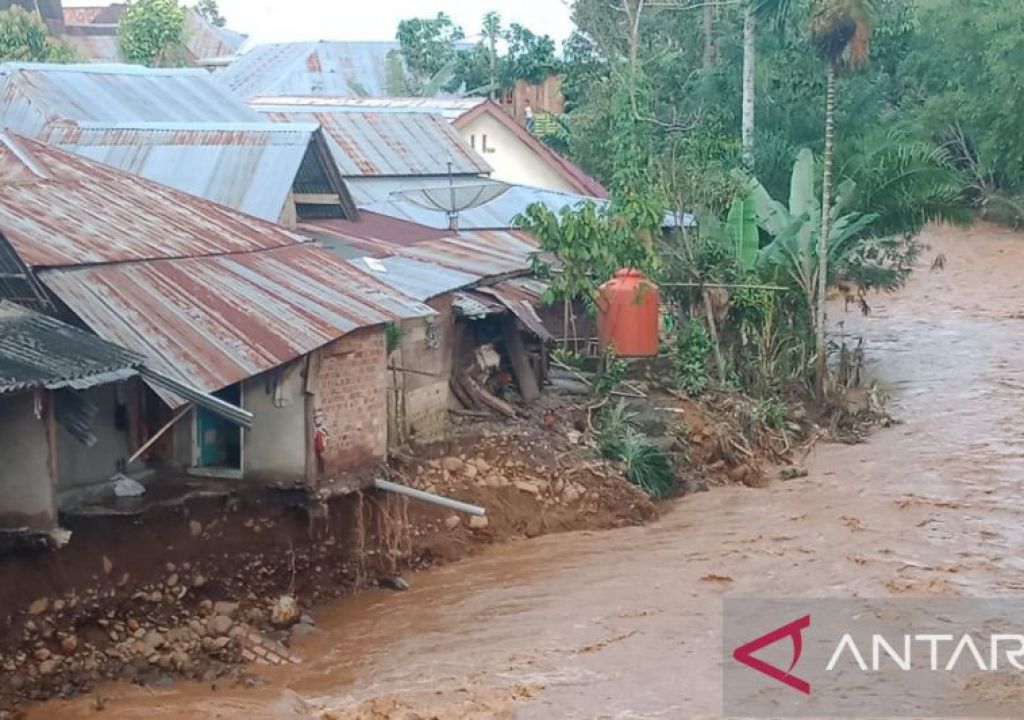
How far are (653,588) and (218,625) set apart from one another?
3865 millimetres

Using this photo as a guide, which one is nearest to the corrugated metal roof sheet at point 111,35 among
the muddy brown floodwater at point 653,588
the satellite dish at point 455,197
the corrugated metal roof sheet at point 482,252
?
the corrugated metal roof sheet at point 482,252

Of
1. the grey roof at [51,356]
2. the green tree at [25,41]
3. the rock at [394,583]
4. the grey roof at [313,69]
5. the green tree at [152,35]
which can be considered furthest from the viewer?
the green tree at [152,35]

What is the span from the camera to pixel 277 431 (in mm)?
11680

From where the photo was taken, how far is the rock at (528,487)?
13711 millimetres

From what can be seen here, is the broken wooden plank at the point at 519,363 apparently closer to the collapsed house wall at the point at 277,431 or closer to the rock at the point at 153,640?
the collapsed house wall at the point at 277,431

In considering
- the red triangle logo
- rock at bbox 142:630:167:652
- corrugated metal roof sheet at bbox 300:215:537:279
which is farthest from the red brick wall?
the red triangle logo

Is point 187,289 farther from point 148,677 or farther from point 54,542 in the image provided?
point 148,677

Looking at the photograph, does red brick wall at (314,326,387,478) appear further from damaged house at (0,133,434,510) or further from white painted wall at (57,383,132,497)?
white painted wall at (57,383,132,497)

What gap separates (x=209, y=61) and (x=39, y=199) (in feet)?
110

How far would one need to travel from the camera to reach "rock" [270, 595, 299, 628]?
1082 centimetres

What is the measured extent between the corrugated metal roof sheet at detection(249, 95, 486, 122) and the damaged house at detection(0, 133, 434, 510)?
9.08 m

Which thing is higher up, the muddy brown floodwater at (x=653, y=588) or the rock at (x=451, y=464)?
the rock at (x=451, y=464)

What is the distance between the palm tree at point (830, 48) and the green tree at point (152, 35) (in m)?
25.0

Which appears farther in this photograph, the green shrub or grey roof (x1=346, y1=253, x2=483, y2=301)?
the green shrub
